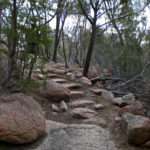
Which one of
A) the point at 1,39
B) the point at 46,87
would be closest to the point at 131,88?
the point at 46,87

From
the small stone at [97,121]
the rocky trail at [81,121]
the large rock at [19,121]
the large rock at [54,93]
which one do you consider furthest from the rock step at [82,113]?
the large rock at [19,121]

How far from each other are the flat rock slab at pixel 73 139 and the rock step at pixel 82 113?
343 millimetres

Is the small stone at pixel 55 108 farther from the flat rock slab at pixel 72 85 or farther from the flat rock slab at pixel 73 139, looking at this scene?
the flat rock slab at pixel 72 85

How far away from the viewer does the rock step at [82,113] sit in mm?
4324

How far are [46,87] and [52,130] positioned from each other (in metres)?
1.42

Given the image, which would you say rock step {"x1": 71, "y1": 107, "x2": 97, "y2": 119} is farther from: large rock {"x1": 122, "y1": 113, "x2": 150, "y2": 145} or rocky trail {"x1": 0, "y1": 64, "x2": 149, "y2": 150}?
large rock {"x1": 122, "y1": 113, "x2": 150, "y2": 145}

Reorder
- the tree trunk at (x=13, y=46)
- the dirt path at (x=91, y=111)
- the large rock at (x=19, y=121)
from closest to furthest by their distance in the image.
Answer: the large rock at (x=19, y=121)
the dirt path at (x=91, y=111)
the tree trunk at (x=13, y=46)

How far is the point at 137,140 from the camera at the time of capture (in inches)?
133

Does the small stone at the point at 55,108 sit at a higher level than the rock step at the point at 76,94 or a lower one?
lower

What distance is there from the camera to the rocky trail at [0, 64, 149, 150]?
11.1 feet

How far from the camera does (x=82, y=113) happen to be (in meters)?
4.40

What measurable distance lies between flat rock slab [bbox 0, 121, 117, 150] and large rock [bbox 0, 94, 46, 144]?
0.13 metres

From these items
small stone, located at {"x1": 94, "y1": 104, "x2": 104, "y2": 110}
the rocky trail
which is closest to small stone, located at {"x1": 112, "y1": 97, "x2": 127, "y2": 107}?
the rocky trail

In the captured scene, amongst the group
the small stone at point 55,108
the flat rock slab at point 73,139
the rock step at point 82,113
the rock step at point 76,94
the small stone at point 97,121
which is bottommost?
the flat rock slab at point 73,139
